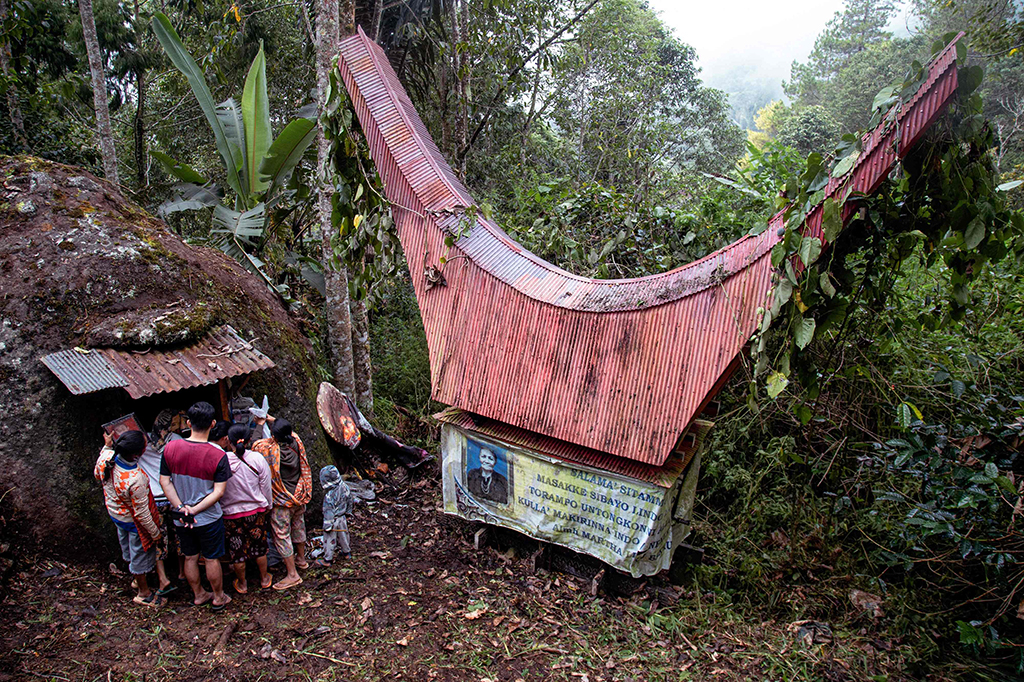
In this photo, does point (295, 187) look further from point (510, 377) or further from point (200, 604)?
point (200, 604)

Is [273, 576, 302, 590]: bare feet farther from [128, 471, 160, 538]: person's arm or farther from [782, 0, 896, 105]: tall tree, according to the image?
[782, 0, 896, 105]: tall tree

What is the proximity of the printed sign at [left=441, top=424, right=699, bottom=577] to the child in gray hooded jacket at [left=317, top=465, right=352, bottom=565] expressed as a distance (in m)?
0.93

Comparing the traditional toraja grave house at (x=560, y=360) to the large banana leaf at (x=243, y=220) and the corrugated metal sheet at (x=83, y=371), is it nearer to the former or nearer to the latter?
the large banana leaf at (x=243, y=220)

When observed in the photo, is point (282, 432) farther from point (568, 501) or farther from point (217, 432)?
point (568, 501)

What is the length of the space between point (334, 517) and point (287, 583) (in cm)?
65

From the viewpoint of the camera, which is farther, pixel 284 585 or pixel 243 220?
pixel 243 220

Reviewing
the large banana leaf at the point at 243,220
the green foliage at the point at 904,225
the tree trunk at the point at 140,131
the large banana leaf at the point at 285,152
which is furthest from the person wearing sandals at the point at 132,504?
the tree trunk at the point at 140,131

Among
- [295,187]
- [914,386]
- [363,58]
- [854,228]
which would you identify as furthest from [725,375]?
[295,187]

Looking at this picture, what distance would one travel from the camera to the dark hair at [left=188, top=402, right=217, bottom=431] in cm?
414

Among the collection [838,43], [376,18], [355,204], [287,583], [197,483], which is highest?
[838,43]

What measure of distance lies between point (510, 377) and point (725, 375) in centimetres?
168

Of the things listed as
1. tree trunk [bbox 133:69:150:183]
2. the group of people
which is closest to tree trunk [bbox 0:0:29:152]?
tree trunk [bbox 133:69:150:183]

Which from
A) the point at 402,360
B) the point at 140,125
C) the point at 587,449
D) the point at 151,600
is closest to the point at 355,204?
the point at 587,449

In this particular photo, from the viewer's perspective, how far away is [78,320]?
4.76 meters
